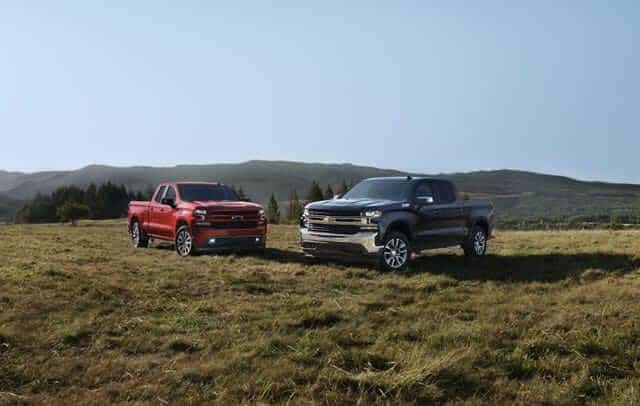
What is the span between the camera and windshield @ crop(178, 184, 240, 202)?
1562 cm

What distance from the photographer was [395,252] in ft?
38.9

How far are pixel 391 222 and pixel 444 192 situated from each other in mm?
2540

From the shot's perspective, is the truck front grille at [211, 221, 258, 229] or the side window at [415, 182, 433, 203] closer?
the side window at [415, 182, 433, 203]

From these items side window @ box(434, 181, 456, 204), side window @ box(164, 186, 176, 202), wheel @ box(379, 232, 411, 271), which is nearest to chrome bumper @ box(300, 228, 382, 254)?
wheel @ box(379, 232, 411, 271)

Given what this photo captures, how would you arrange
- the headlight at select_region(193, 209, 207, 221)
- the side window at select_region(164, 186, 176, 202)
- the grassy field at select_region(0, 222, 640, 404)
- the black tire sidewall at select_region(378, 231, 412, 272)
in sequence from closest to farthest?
the grassy field at select_region(0, 222, 640, 404) → the black tire sidewall at select_region(378, 231, 412, 272) → the headlight at select_region(193, 209, 207, 221) → the side window at select_region(164, 186, 176, 202)

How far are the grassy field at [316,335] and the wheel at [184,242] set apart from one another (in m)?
2.93

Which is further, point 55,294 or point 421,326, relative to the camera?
point 55,294

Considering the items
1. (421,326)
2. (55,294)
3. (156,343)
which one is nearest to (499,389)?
(421,326)

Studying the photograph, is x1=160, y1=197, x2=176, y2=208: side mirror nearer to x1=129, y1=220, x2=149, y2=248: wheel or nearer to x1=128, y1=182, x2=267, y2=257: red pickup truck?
x1=128, y1=182, x2=267, y2=257: red pickup truck

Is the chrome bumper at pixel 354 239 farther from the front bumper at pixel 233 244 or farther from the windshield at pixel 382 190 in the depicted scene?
the front bumper at pixel 233 244

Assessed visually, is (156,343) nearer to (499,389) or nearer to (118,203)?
(499,389)

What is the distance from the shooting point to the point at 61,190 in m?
107

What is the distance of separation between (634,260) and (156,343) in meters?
11.2

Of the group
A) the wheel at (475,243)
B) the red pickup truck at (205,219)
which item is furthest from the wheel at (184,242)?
the wheel at (475,243)
